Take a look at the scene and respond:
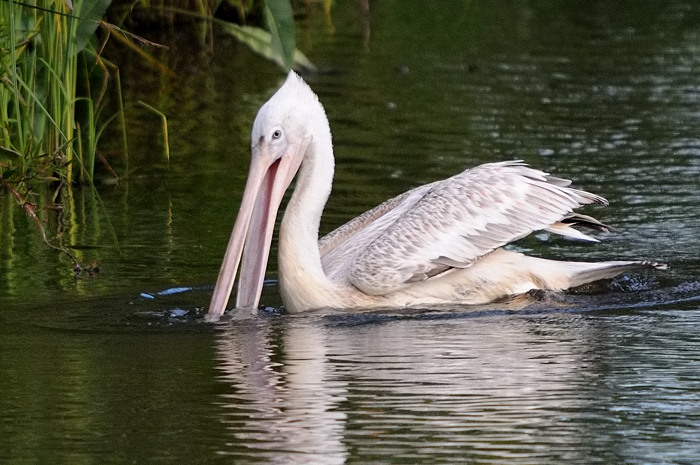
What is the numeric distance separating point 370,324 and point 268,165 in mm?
751

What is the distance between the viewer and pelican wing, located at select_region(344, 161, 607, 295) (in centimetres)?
556

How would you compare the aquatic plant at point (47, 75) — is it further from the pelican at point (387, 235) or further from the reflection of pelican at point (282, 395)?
the reflection of pelican at point (282, 395)

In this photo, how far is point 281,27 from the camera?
6855mm

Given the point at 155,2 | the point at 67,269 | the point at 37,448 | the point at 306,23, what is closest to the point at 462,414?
the point at 37,448

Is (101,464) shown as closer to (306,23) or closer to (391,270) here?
(391,270)

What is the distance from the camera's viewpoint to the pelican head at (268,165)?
5.52 metres

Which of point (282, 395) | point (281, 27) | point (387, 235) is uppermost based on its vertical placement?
point (281, 27)

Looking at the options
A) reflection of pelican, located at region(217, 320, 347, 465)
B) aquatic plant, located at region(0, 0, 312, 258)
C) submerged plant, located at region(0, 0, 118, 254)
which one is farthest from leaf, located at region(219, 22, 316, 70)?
reflection of pelican, located at region(217, 320, 347, 465)

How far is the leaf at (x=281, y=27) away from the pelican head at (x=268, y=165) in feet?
3.91

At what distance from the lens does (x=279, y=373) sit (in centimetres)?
446

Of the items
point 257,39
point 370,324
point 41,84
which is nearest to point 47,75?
point 41,84

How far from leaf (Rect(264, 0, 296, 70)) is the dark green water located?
0.84 metres

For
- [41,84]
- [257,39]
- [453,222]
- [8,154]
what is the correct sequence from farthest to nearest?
[257,39] < [41,84] < [8,154] < [453,222]

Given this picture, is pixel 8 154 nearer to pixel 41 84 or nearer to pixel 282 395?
pixel 41 84
